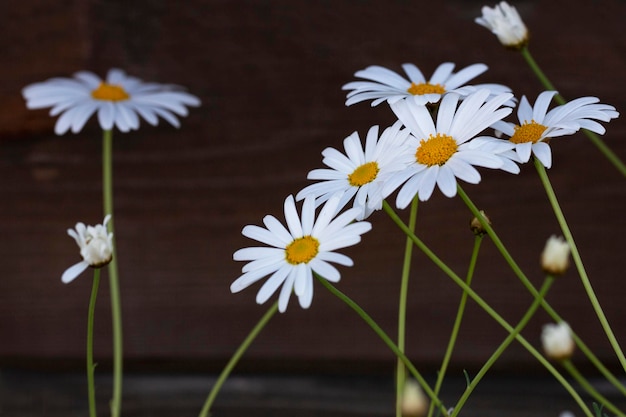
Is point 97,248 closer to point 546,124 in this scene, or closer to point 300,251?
point 300,251

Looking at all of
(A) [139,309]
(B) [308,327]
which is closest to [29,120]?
(A) [139,309]

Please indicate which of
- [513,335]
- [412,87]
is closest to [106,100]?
[412,87]

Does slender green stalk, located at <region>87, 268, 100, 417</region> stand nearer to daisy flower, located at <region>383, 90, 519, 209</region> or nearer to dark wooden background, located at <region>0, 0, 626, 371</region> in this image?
daisy flower, located at <region>383, 90, 519, 209</region>

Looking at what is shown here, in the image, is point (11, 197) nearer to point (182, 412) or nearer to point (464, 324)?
point (182, 412)

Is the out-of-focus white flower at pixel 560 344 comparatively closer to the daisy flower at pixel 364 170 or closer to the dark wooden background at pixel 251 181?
the daisy flower at pixel 364 170

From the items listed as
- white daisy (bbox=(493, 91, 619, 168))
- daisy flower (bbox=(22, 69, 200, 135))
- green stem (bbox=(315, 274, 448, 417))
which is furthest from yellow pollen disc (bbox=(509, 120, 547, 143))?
daisy flower (bbox=(22, 69, 200, 135))

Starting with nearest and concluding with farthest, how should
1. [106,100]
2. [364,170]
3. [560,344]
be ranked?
1. [560,344]
2. [364,170]
3. [106,100]

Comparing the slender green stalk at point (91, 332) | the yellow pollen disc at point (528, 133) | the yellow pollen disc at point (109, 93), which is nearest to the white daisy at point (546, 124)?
the yellow pollen disc at point (528, 133)
